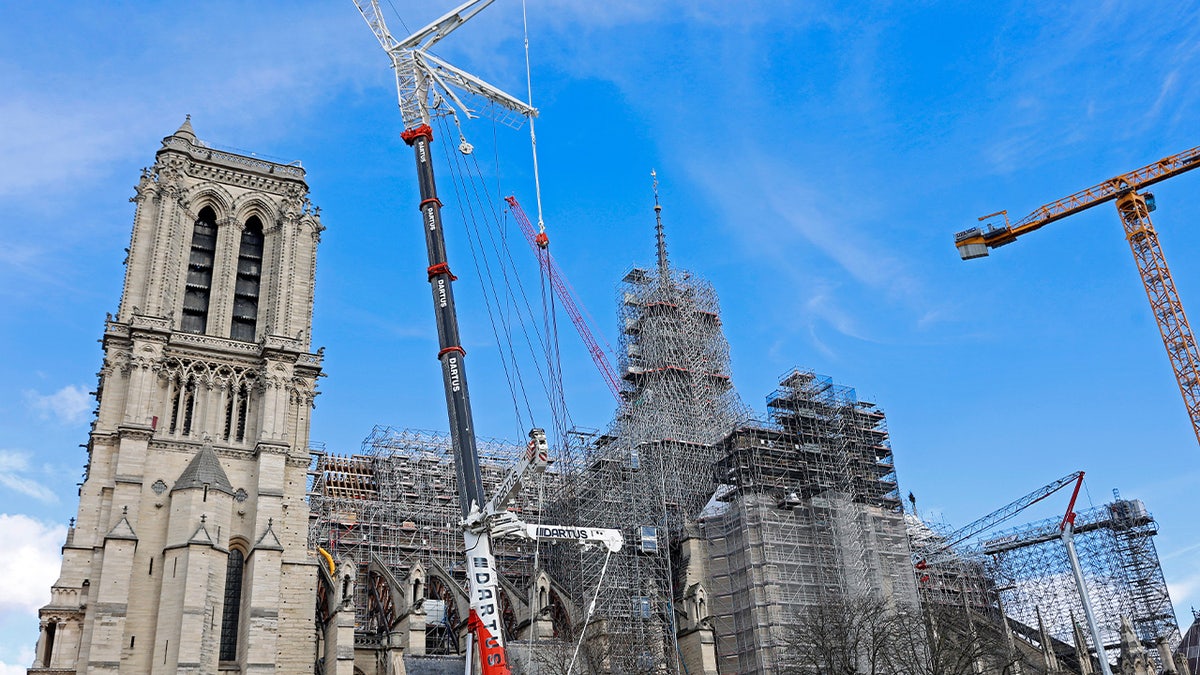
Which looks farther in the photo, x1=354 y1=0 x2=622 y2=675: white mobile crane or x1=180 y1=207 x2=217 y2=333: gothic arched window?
x1=180 y1=207 x2=217 y2=333: gothic arched window

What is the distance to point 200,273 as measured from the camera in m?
59.2

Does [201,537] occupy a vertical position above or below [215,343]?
below

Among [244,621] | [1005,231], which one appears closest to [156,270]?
[244,621]

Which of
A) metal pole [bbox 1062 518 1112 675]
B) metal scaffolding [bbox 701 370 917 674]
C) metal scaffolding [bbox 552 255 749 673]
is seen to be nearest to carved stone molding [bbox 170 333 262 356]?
metal scaffolding [bbox 552 255 749 673]

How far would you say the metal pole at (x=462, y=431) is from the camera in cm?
3741

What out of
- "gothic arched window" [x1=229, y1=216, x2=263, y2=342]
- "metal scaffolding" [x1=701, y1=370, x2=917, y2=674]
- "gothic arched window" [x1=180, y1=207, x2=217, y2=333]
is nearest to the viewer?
"gothic arched window" [x1=180, y1=207, x2=217, y2=333]

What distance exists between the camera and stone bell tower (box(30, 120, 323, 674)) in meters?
47.6

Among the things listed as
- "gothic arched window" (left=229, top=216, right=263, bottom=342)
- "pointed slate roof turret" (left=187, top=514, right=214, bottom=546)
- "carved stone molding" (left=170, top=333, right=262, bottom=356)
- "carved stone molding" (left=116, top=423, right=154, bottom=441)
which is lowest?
"pointed slate roof turret" (left=187, top=514, right=214, bottom=546)

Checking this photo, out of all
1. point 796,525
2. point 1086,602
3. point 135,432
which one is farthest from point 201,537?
point 1086,602

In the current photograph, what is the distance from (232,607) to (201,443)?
8.77 meters

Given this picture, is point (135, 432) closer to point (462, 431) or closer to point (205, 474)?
point (205, 474)

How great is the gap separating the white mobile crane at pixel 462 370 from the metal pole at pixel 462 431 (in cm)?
4

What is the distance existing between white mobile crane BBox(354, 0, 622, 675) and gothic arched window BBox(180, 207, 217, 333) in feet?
53.2

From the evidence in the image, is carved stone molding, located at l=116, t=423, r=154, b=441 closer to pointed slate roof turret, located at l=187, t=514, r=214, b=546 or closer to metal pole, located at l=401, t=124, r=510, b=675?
pointed slate roof turret, located at l=187, t=514, r=214, b=546
